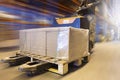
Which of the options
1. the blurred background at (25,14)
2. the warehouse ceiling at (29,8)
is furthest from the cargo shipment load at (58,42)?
the warehouse ceiling at (29,8)

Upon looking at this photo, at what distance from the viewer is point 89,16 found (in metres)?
3.64

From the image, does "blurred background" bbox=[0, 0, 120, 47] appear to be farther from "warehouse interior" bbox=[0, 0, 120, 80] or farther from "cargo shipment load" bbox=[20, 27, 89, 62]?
"cargo shipment load" bbox=[20, 27, 89, 62]

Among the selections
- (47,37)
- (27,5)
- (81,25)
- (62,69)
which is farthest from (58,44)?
(27,5)

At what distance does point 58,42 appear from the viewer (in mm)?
2100

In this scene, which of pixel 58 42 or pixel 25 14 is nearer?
pixel 58 42

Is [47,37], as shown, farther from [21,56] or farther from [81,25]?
[81,25]

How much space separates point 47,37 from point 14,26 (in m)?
2.56

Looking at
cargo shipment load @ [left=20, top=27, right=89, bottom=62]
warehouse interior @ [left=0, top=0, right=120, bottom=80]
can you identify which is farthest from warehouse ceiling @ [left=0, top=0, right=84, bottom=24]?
cargo shipment load @ [left=20, top=27, right=89, bottom=62]

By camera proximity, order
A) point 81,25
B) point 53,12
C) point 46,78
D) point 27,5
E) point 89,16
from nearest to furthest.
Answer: point 46,78 → point 81,25 → point 89,16 → point 27,5 → point 53,12

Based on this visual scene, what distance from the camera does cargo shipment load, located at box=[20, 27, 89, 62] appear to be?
2023mm

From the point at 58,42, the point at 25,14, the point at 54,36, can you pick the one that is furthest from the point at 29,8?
the point at 58,42

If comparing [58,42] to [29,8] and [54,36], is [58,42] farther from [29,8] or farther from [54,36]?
[29,8]

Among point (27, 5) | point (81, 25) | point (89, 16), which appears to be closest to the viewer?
point (81, 25)

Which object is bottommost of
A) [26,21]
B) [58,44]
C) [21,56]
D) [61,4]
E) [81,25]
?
[21,56]
